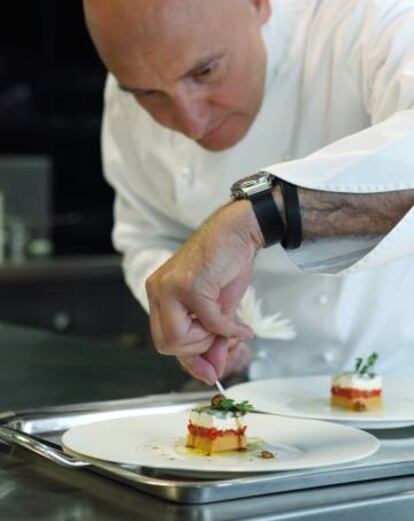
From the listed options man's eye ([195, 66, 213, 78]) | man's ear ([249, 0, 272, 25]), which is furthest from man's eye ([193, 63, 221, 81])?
man's ear ([249, 0, 272, 25])

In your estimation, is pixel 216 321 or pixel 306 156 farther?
pixel 306 156

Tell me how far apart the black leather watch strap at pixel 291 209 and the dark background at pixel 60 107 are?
3724 mm

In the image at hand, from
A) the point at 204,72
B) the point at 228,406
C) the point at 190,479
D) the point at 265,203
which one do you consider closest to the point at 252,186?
the point at 265,203

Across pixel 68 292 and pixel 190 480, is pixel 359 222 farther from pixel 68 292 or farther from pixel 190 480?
pixel 68 292

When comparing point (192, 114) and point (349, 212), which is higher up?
point (192, 114)

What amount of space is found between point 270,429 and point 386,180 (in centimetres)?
34

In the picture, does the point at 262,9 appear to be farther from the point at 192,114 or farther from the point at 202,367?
the point at 202,367

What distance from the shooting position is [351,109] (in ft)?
6.61

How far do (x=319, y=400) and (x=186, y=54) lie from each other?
1.82ft

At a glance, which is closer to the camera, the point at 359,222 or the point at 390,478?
the point at 390,478

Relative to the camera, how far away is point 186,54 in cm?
181

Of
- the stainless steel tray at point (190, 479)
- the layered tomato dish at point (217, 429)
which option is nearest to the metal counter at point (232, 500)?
the stainless steel tray at point (190, 479)

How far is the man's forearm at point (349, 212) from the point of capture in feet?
4.74

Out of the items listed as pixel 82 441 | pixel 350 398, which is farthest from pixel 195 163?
pixel 82 441
